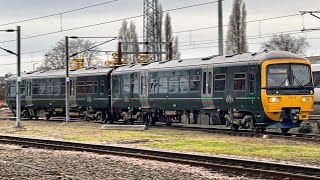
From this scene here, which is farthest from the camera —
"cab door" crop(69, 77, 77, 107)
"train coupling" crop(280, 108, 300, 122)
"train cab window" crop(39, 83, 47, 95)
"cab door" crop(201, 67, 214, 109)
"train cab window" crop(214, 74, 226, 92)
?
"train cab window" crop(39, 83, 47, 95)

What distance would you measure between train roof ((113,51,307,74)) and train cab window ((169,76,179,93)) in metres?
0.60

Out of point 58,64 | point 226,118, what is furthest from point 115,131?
point 58,64

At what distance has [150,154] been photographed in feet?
58.6

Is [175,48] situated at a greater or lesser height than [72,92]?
greater

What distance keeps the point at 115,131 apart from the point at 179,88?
371 cm

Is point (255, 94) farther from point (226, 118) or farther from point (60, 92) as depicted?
point (60, 92)

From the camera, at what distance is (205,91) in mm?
27297

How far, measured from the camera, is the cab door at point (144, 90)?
32.1 m

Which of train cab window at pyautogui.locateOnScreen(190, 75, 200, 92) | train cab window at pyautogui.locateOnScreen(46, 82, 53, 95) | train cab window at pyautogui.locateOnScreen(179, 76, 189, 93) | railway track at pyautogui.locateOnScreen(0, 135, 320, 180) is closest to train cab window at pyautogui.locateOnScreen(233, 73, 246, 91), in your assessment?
train cab window at pyautogui.locateOnScreen(190, 75, 200, 92)

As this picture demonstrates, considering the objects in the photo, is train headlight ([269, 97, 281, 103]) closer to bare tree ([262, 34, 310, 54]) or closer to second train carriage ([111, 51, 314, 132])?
second train carriage ([111, 51, 314, 132])

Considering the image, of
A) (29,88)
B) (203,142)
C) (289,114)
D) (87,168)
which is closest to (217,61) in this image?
(289,114)

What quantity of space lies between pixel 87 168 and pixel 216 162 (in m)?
3.30

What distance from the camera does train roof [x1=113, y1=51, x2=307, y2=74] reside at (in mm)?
24344

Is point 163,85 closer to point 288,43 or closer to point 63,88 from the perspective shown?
point 63,88
